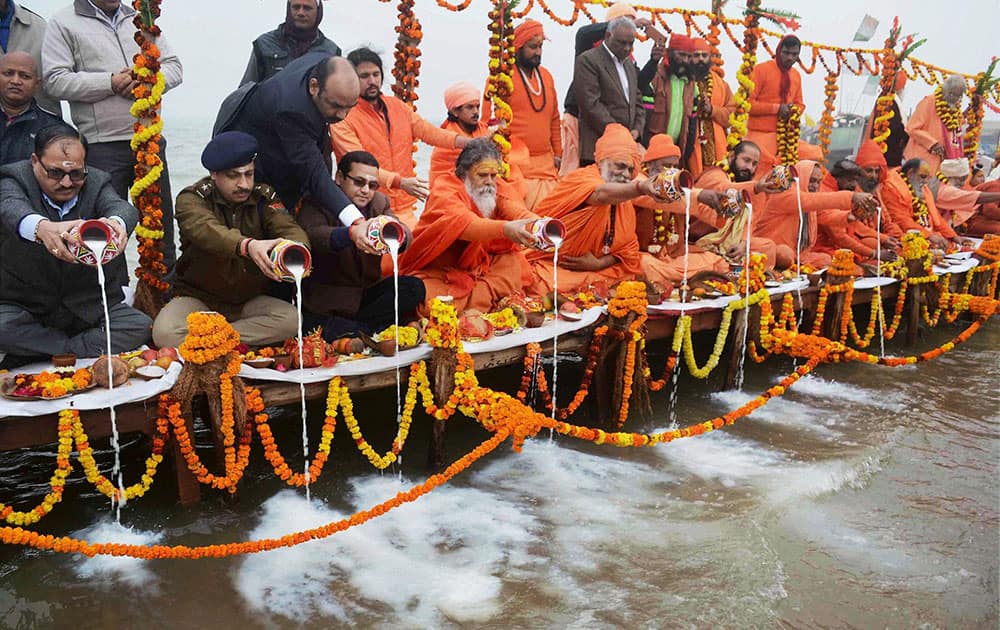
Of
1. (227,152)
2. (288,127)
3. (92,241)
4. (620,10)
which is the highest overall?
(620,10)

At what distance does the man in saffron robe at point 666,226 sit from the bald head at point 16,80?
385 centimetres

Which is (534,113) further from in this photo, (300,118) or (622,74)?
(300,118)

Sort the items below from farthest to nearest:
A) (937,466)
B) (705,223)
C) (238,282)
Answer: (705,223), (937,466), (238,282)

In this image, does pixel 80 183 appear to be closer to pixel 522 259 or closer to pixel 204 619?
pixel 204 619

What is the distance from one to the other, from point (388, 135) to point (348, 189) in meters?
1.37

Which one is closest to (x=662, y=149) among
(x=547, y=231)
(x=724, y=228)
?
(x=724, y=228)

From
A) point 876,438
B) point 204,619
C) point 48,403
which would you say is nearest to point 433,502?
point 204,619

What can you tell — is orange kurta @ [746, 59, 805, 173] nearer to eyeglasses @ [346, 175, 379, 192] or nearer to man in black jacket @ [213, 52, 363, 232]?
eyeglasses @ [346, 175, 379, 192]

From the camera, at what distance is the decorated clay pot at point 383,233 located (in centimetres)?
373

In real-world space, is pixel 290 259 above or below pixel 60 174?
below

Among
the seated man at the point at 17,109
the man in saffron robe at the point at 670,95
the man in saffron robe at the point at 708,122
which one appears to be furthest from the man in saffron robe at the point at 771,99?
the seated man at the point at 17,109

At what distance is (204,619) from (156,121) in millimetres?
2728

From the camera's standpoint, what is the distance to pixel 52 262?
365 centimetres

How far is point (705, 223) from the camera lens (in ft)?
22.4
